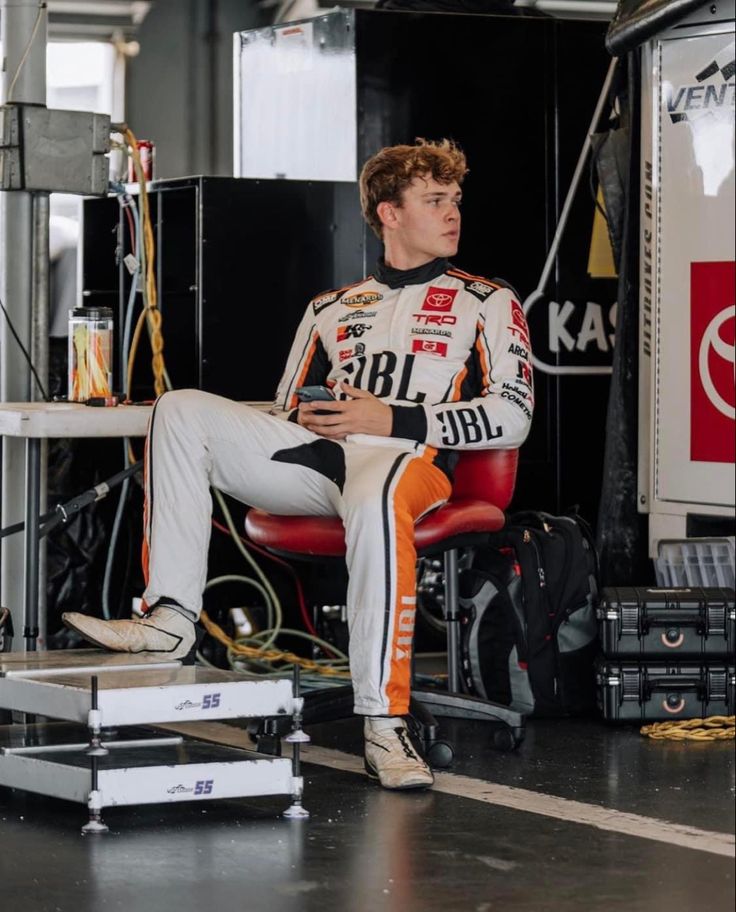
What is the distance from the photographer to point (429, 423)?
10.2ft

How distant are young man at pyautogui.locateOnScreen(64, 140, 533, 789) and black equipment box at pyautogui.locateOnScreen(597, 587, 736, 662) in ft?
1.60

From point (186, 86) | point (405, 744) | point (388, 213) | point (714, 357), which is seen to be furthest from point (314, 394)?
point (186, 86)

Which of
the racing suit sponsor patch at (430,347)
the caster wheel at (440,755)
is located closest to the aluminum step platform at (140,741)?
the caster wheel at (440,755)

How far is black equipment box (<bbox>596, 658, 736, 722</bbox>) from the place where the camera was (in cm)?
340

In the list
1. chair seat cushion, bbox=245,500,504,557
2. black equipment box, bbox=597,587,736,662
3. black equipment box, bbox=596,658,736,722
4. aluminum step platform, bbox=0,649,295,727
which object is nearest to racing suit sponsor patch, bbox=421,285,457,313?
chair seat cushion, bbox=245,500,504,557

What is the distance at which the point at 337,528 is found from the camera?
309cm

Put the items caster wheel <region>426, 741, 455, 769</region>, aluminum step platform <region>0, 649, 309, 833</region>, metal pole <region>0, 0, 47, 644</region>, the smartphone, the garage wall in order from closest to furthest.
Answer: aluminum step platform <region>0, 649, 309, 833</region> → caster wheel <region>426, 741, 455, 769</region> → the smartphone → metal pole <region>0, 0, 47, 644</region> → the garage wall

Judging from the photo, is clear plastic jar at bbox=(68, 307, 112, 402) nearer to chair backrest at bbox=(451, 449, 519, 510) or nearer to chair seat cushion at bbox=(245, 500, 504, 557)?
chair seat cushion at bbox=(245, 500, 504, 557)

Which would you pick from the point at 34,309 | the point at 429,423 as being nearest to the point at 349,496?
the point at 429,423

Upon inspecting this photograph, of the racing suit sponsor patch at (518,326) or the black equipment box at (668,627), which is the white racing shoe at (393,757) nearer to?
the black equipment box at (668,627)

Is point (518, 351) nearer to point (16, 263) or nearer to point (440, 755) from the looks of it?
point (440, 755)

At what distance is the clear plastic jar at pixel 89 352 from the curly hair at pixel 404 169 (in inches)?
26.1

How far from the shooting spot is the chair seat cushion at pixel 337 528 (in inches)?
122

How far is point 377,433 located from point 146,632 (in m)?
0.60
